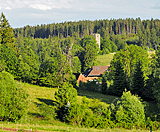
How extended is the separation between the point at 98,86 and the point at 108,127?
30.8 metres

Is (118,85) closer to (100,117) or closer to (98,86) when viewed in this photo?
(98,86)

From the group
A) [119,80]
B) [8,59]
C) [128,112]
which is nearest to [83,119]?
[128,112]

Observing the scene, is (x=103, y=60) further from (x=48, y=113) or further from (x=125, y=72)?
(x=48, y=113)

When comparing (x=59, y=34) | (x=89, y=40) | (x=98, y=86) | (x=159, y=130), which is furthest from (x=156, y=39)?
(x=159, y=130)

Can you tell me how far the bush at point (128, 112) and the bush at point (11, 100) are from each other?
11.0 metres

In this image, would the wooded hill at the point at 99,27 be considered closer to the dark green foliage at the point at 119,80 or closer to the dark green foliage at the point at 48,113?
the dark green foliage at the point at 119,80

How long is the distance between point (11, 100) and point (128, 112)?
1375 cm

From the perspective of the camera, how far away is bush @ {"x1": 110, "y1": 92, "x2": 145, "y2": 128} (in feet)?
93.4

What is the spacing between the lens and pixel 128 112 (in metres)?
29.2

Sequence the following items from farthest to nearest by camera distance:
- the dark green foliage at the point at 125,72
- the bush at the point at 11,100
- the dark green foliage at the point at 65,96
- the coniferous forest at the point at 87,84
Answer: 1. the dark green foliage at the point at 125,72
2. the dark green foliage at the point at 65,96
3. the coniferous forest at the point at 87,84
4. the bush at the point at 11,100

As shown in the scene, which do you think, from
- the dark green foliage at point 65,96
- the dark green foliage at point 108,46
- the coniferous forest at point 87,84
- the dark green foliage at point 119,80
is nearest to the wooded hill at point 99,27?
the dark green foliage at point 108,46

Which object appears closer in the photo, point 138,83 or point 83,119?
point 83,119

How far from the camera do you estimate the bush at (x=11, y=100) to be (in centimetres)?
2384

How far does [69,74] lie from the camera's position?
5453cm
